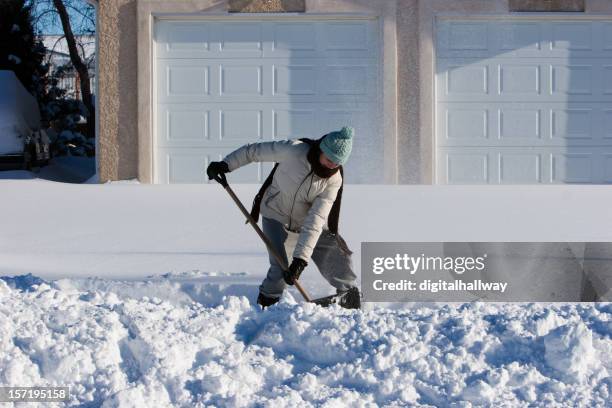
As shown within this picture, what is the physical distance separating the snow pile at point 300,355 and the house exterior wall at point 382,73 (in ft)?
26.7

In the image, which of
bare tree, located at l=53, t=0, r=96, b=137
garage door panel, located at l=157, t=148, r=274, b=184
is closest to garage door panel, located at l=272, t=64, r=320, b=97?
garage door panel, located at l=157, t=148, r=274, b=184

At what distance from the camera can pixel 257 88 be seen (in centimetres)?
1364

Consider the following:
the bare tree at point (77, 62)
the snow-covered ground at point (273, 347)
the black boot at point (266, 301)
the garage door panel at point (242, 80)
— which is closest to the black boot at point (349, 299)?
the snow-covered ground at point (273, 347)

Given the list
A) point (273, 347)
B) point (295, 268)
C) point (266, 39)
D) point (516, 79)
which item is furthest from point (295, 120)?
point (273, 347)

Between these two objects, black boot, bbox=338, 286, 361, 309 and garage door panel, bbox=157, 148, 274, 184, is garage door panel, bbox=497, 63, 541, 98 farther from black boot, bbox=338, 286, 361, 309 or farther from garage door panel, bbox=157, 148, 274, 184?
black boot, bbox=338, 286, 361, 309

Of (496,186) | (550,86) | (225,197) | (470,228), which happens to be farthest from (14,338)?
(550,86)

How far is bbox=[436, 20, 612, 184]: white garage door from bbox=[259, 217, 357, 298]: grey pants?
7889 millimetres

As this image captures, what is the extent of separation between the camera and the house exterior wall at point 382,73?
13.4 m

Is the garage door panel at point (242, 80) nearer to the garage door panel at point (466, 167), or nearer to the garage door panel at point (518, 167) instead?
the garage door panel at point (466, 167)

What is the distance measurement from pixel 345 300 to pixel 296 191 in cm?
81

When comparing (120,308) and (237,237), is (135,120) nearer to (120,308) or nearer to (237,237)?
(237,237)

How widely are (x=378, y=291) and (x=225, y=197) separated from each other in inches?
227

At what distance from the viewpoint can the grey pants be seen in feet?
19.0

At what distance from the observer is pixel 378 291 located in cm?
625
